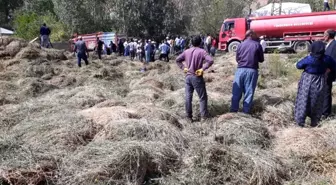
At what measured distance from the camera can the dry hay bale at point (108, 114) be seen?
198 inches

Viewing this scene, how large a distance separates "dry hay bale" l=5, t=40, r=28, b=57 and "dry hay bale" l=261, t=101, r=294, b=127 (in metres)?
10.6

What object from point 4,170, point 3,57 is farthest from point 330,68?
point 3,57

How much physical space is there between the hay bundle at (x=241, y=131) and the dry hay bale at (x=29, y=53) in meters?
10.2

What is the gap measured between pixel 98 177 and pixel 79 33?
94.0 ft

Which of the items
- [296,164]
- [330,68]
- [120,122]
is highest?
[330,68]

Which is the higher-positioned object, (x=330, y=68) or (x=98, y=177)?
(x=330, y=68)

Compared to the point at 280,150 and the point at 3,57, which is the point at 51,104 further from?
→ the point at 3,57

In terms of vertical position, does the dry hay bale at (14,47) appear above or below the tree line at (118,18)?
below

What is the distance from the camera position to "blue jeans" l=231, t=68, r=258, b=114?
5727 mm

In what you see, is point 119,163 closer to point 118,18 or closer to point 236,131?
point 236,131

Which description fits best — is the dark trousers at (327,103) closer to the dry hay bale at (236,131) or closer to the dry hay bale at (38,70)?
the dry hay bale at (236,131)

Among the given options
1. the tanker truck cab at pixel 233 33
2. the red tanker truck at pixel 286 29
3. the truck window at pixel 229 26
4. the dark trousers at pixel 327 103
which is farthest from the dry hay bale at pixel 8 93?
the truck window at pixel 229 26

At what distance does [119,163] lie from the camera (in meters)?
3.73

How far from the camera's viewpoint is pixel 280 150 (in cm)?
443
